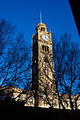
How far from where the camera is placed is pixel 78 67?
498 inches

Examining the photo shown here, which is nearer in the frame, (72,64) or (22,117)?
(22,117)

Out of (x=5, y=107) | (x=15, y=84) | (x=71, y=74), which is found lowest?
(x=5, y=107)

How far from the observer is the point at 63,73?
1242cm

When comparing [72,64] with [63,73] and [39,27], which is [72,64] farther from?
[39,27]

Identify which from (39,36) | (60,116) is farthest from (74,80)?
(39,36)

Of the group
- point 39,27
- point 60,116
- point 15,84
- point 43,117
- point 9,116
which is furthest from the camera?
point 39,27

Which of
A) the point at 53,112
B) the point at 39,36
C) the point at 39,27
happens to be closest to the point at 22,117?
the point at 53,112

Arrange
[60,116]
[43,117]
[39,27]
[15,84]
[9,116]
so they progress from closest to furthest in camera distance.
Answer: [9,116] < [43,117] < [60,116] < [15,84] < [39,27]

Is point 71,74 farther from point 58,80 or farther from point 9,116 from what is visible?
point 9,116

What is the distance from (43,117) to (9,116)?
276 centimetres

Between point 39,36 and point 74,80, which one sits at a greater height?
point 39,36

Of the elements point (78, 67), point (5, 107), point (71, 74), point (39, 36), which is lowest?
point (5, 107)

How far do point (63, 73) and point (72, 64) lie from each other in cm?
149

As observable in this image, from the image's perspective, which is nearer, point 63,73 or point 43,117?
point 43,117
